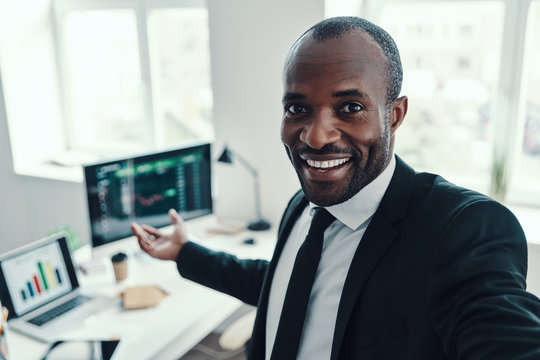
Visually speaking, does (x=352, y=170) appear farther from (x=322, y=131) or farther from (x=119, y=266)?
(x=119, y=266)

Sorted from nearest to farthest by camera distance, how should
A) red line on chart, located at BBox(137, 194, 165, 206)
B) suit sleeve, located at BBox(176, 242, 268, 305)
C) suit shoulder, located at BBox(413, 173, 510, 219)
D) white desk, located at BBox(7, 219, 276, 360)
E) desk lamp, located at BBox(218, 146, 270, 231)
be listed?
1. suit shoulder, located at BBox(413, 173, 510, 219)
2. suit sleeve, located at BBox(176, 242, 268, 305)
3. white desk, located at BBox(7, 219, 276, 360)
4. red line on chart, located at BBox(137, 194, 165, 206)
5. desk lamp, located at BBox(218, 146, 270, 231)

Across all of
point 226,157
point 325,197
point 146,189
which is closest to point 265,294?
point 325,197

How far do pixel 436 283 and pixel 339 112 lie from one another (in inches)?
12.8

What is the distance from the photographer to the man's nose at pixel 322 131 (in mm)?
843

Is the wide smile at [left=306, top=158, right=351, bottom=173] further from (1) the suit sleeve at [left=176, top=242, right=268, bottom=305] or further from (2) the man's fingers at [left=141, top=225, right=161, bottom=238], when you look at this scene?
(2) the man's fingers at [left=141, top=225, right=161, bottom=238]

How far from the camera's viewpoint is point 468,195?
834mm

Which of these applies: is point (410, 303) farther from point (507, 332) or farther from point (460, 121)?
point (460, 121)

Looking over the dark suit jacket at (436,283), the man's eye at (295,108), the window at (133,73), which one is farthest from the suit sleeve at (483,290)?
the window at (133,73)

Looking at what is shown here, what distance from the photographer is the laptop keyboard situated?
5.49 feet

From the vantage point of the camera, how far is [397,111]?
910 millimetres

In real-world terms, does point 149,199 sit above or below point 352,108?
below

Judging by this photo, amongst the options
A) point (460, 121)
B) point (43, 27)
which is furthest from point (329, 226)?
point (43, 27)

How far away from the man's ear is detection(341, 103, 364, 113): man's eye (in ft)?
0.28

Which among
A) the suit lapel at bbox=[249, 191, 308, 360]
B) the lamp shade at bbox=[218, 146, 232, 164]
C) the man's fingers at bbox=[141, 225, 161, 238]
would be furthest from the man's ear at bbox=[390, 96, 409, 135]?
the lamp shade at bbox=[218, 146, 232, 164]
